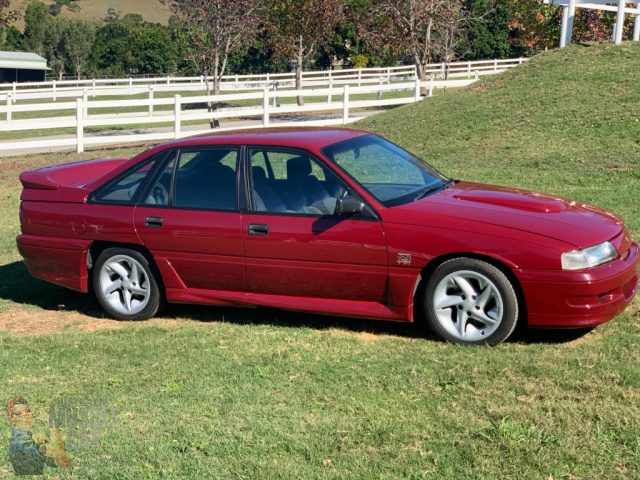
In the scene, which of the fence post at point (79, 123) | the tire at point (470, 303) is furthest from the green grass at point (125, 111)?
the tire at point (470, 303)

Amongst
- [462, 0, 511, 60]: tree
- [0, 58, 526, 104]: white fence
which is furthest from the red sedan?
[462, 0, 511, 60]: tree

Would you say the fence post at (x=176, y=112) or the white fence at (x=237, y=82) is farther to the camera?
the white fence at (x=237, y=82)

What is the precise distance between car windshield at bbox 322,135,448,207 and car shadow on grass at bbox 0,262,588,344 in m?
1.06

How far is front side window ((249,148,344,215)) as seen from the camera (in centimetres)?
634

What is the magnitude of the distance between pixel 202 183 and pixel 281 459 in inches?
121

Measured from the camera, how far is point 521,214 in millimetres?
5945

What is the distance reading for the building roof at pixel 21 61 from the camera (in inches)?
2416

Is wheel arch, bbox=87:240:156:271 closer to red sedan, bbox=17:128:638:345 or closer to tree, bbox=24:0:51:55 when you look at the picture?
red sedan, bbox=17:128:638:345

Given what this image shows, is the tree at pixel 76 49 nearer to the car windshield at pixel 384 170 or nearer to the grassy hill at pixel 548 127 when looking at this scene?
the grassy hill at pixel 548 127

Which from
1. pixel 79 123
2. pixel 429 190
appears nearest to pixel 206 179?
pixel 429 190

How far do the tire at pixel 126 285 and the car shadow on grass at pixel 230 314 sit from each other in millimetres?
305

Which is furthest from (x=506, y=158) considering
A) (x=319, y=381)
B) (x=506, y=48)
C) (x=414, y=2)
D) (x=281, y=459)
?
(x=506, y=48)

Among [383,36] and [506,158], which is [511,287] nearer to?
[506,158]

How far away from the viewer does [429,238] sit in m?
5.88
